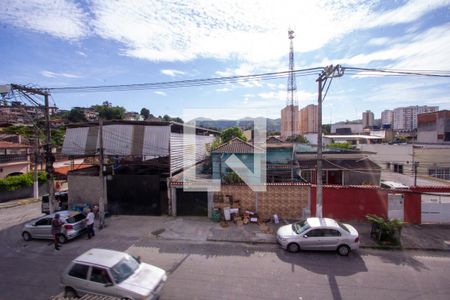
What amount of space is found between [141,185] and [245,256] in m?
8.05

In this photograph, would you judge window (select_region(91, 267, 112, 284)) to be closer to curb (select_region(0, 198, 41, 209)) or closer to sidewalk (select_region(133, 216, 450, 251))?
sidewalk (select_region(133, 216, 450, 251))

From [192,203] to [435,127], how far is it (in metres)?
37.0

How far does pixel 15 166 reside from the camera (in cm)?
2689

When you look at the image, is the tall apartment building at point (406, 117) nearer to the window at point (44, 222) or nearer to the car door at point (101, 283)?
the window at point (44, 222)

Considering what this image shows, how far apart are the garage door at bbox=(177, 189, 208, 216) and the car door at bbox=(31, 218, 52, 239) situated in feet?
20.0

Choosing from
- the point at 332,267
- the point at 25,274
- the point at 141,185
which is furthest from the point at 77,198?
the point at 332,267

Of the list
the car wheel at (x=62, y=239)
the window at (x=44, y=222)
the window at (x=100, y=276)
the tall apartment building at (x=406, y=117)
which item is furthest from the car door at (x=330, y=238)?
the tall apartment building at (x=406, y=117)

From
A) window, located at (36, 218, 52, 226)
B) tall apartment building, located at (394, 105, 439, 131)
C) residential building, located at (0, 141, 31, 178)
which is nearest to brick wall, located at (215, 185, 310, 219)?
window, located at (36, 218, 52, 226)

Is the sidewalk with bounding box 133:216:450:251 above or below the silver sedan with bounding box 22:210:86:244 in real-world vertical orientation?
below

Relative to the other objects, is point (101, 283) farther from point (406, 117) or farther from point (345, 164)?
point (406, 117)

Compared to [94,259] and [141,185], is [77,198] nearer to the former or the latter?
[141,185]

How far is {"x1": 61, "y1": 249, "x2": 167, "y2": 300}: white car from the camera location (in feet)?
21.3

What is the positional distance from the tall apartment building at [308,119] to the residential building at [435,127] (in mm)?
31635

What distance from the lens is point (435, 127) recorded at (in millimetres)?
35469
